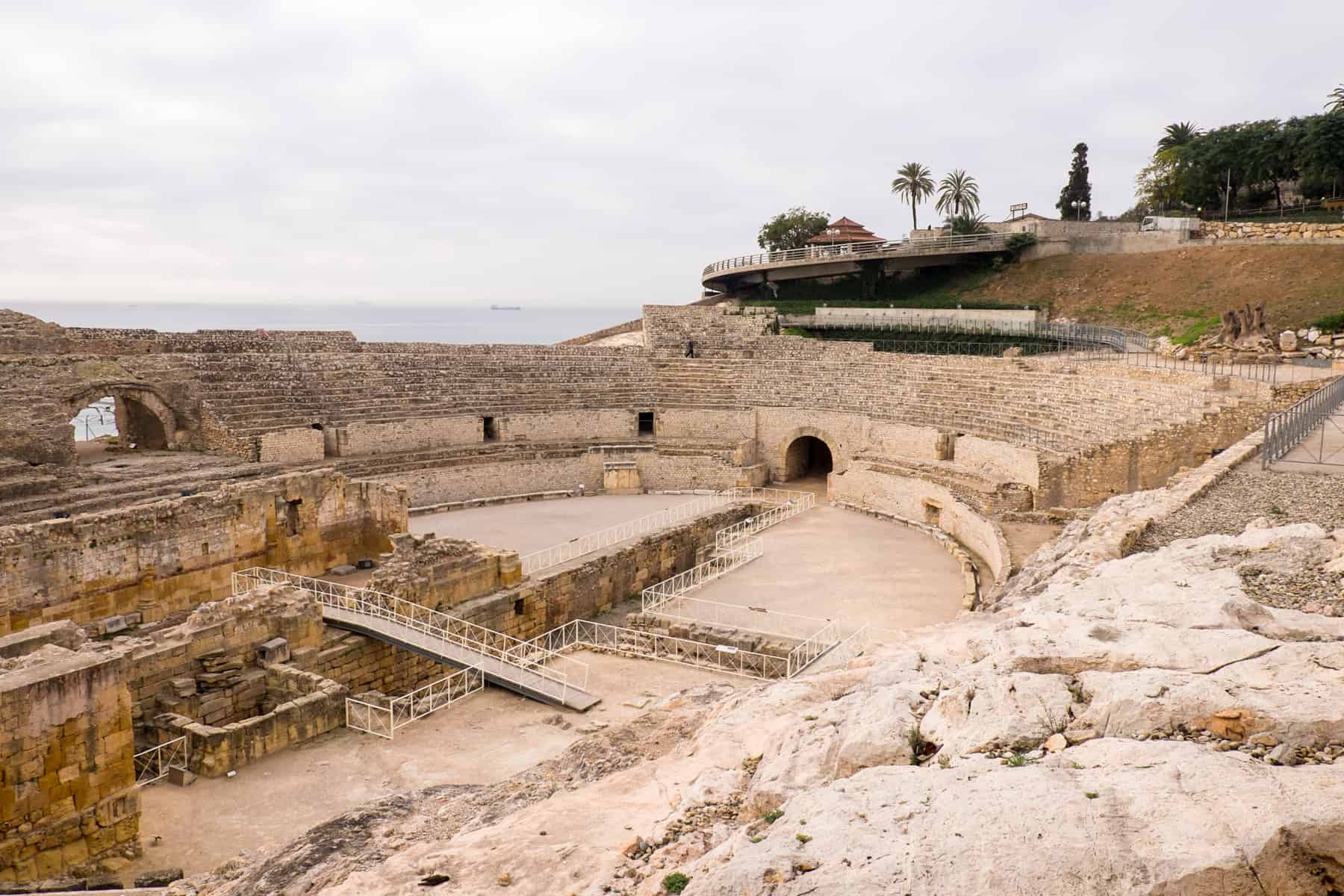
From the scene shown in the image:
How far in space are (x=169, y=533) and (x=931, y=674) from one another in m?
14.8

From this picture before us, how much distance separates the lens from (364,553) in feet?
68.1

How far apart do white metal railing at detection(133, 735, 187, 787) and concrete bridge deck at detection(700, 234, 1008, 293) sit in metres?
39.1

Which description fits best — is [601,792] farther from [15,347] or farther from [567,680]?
[15,347]

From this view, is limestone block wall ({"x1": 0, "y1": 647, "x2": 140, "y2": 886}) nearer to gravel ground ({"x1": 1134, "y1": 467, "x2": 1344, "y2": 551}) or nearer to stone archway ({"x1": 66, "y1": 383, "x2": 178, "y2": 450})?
gravel ground ({"x1": 1134, "y1": 467, "x2": 1344, "y2": 551})

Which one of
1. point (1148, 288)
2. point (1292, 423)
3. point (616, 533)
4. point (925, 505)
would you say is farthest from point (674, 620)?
point (1148, 288)

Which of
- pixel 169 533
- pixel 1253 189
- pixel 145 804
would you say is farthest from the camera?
pixel 1253 189

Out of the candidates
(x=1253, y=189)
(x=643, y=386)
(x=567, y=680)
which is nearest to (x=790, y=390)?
(x=643, y=386)

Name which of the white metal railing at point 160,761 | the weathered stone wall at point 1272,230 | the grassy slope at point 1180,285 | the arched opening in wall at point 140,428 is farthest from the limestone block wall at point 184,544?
the weathered stone wall at point 1272,230

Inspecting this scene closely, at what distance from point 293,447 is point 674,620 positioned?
1393 centimetres

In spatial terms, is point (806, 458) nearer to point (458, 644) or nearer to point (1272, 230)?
point (458, 644)

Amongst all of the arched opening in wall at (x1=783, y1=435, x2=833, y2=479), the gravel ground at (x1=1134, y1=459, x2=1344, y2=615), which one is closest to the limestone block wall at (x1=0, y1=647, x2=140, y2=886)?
the gravel ground at (x1=1134, y1=459, x2=1344, y2=615)

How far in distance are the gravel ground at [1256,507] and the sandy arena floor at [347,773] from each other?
242 inches

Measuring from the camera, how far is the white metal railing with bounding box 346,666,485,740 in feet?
41.2

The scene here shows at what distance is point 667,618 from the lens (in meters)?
16.5
